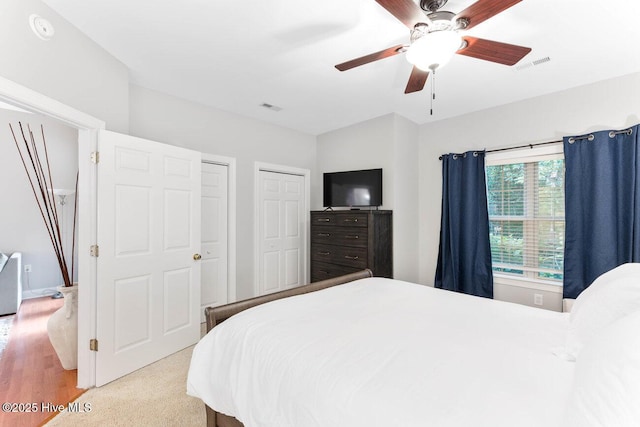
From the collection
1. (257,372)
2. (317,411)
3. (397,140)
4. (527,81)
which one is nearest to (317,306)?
(257,372)

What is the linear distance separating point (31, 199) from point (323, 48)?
4.97 metres

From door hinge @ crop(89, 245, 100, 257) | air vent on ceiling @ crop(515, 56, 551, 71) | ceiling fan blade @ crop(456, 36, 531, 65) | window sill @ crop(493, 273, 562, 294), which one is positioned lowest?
window sill @ crop(493, 273, 562, 294)

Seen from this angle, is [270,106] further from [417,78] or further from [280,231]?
[417,78]

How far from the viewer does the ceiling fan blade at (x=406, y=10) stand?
1381 millimetres

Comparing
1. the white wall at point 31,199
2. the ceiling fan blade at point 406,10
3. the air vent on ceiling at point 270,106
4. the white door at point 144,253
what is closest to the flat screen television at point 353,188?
the air vent on ceiling at point 270,106

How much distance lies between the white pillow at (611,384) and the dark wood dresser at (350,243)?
2.64 meters

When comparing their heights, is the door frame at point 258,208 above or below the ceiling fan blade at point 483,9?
below

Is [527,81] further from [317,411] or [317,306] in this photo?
[317,411]

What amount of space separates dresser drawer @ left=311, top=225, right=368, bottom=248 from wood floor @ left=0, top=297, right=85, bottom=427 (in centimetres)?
274

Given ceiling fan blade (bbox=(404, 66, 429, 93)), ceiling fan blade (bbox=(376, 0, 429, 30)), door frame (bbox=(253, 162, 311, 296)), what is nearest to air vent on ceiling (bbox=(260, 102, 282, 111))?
door frame (bbox=(253, 162, 311, 296))

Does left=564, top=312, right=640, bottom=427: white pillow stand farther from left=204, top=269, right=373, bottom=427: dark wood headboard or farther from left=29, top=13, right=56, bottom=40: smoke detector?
left=29, top=13, right=56, bottom=40: smoke detector

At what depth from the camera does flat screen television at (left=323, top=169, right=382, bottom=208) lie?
12.3 ft

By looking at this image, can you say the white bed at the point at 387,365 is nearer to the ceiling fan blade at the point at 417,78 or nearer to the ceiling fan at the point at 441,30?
the ceiling fan at the point at 441,30

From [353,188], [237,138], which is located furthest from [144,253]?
[353,188]
